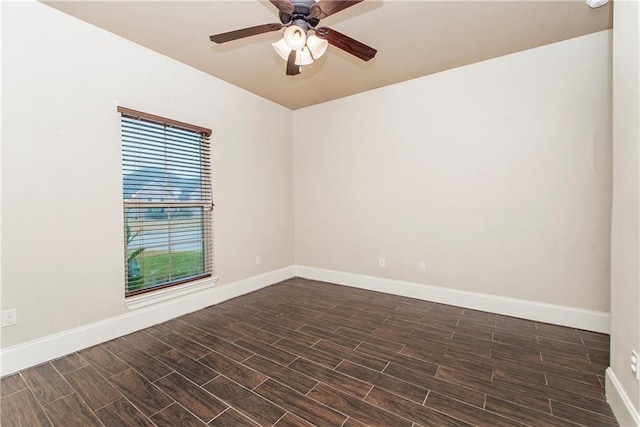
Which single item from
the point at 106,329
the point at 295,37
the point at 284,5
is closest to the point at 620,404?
the point at 295,37

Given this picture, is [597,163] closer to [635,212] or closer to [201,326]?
[635,212]

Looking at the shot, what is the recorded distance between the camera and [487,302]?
3.07 m

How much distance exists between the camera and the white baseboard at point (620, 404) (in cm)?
136

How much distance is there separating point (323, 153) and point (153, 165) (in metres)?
2.36

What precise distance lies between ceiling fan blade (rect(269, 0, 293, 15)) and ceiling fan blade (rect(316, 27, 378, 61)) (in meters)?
0.24

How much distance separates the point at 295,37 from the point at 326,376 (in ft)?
7.65

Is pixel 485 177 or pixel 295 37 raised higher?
pixel 295 37

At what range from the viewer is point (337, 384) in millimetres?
1863

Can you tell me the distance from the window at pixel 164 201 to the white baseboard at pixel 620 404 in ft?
11.6

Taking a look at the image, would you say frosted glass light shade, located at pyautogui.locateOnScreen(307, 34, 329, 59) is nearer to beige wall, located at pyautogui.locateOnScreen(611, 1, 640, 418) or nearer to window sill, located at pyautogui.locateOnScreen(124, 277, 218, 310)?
beige wall, located at pyautogui.locateOnScreen(611, 1, 640, 418)

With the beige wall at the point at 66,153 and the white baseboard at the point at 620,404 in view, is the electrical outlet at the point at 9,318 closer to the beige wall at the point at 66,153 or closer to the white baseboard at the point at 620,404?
the beige wall at the point at 66,153

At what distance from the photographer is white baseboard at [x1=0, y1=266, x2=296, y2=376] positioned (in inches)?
80.0

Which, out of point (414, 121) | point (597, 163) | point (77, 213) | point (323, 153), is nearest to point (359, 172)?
point (323, 153)

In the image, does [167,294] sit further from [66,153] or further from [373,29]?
[373,29]
